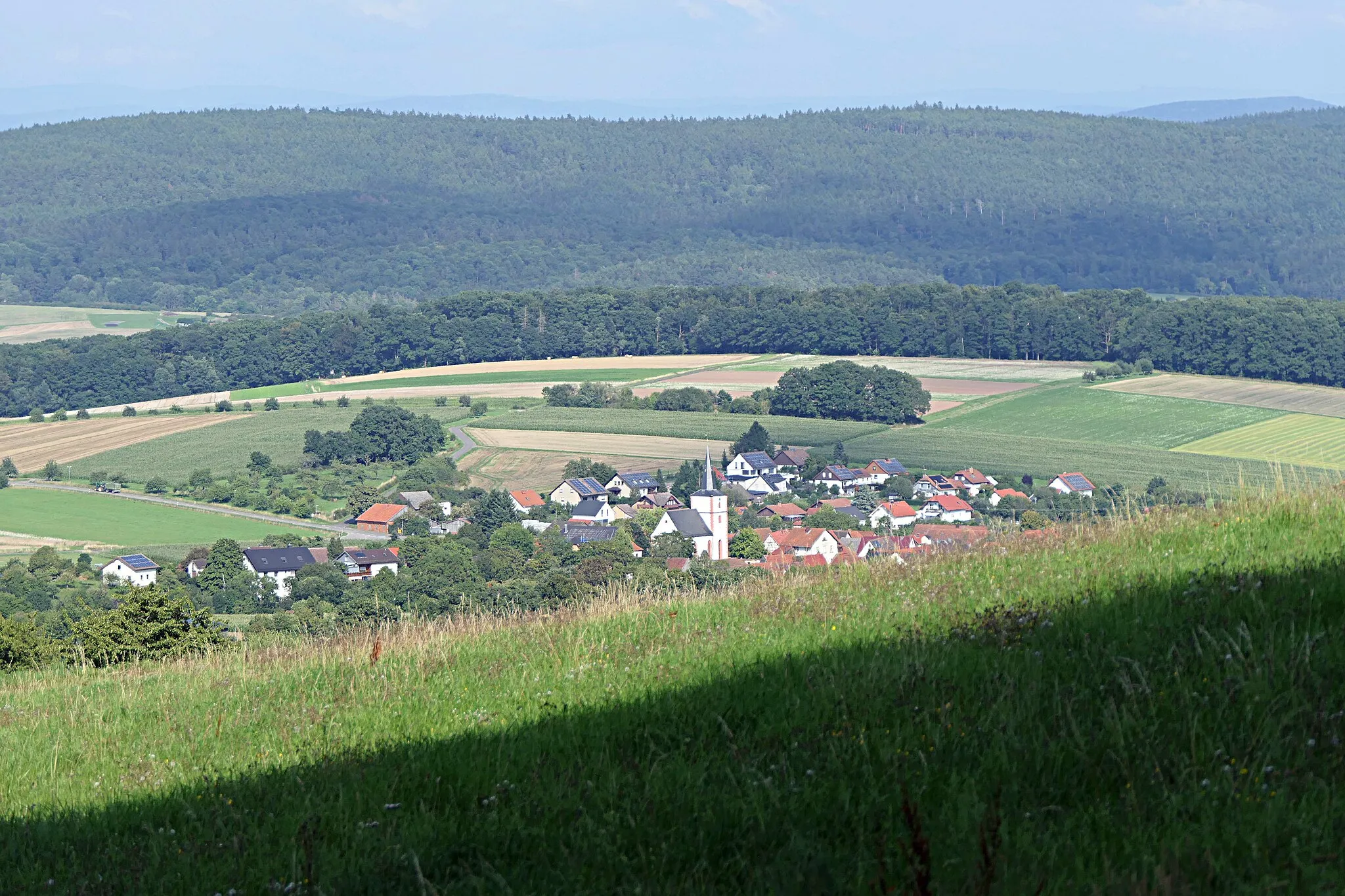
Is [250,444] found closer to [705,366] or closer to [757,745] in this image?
[705,366]

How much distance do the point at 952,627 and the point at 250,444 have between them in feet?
287

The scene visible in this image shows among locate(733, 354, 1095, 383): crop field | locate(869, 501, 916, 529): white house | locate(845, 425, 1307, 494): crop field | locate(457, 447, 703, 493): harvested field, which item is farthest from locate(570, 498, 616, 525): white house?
locate(733, 354, 1095, 383): crop field

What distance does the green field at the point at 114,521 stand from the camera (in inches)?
2576

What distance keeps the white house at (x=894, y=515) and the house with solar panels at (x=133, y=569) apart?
3106 cm

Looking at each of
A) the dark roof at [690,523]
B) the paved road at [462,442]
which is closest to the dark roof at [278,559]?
the dark roof at [690,523]

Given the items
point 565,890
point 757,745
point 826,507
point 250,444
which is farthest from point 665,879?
point 250,444

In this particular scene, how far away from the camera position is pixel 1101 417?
88.5 m

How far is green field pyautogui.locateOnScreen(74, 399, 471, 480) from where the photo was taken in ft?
271

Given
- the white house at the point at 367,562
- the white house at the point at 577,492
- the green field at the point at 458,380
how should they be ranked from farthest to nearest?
the green field at the point at 458,380 → the white house at the point at 577,492 → the white house at the point at 367,562

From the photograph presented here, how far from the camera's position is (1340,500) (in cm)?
869

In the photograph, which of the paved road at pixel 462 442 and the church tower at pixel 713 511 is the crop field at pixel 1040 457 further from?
the paved road at pixel 462 442

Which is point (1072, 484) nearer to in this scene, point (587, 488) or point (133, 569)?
point (587, 488)

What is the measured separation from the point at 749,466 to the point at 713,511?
1196 cm

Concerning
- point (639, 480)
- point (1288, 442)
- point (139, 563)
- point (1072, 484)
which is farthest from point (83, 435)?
point (1288, 442)
